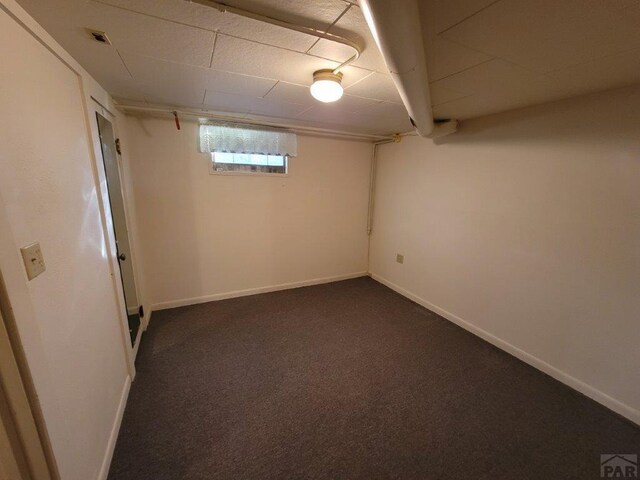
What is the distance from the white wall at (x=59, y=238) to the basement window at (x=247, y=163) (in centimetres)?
134

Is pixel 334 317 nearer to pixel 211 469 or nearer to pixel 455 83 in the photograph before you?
pixel 211 469

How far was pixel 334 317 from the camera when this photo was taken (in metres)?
2.86

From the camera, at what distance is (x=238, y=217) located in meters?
3.10

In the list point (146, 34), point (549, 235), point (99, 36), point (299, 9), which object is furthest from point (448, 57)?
point (99, 36)

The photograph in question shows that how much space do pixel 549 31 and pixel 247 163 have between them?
270 cm

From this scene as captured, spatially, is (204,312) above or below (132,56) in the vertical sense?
below

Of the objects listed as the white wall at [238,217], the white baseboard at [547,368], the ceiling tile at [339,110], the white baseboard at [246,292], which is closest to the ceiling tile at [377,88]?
the ceiling tile at [339,110]

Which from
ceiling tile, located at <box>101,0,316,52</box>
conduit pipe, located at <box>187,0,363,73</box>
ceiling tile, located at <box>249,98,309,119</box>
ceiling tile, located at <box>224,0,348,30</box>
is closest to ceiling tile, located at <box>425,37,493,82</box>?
conduit pipe, located at <box>187,0,363,73</box>

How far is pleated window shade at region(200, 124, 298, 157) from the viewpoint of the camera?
2740mm

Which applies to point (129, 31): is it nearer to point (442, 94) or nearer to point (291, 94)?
point (291, 94)

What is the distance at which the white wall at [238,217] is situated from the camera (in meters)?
2.68

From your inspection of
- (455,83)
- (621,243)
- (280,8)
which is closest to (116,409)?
(280,8)

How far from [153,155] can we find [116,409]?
7.32 feet

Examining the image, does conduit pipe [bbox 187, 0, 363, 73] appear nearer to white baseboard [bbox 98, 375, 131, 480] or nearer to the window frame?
the window frame
